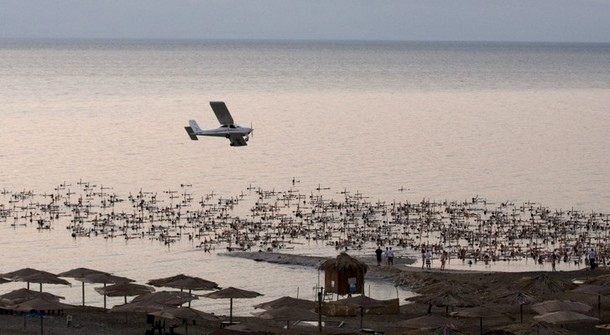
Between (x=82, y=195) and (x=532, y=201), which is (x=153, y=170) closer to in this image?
(x=82, y=195)

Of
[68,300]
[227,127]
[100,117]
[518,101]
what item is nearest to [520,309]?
[68,300]

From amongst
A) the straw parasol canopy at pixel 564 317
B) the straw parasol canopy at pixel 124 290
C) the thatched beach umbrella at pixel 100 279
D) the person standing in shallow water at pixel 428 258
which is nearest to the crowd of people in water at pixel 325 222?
the person standing in shallow water at pixel 428 258

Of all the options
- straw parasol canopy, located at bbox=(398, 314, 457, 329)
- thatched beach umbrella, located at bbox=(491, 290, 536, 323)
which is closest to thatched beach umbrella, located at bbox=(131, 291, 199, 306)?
straw parasol canopy, located at bbox=(398, 314, 457, 329)

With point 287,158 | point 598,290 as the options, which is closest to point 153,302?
point 598,290

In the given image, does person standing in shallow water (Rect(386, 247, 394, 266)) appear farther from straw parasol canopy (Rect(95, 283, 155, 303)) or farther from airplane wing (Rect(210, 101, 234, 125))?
straw parasol canopy (Rect(95, 283, 155, 303))

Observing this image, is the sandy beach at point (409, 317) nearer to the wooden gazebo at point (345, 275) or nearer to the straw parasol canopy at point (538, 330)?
the straw parasol canopy at point (538, 330)

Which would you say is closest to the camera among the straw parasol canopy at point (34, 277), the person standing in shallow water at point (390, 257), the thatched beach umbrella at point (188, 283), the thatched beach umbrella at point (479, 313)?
the thatched beach umbrella at point (479, 313)
